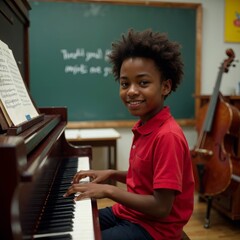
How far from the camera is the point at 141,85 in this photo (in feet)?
3.67

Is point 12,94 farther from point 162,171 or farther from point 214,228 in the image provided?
point 214,228

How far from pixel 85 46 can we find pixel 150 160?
224cm

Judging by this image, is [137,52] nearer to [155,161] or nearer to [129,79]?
[129,79]

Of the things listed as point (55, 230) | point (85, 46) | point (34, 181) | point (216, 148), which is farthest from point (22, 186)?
point (85, 46)

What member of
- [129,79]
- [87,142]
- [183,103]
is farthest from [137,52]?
[183,103]

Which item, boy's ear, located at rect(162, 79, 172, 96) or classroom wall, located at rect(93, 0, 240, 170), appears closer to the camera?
boy's ear, located at rect(162, 79, 172, 96)

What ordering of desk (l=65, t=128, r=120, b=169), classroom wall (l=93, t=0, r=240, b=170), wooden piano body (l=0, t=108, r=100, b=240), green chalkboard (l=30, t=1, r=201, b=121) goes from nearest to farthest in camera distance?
wooden piano body (l=0, t=108, r=100, b=240), desk (l=65, t=128, r=120, b=169), green chalkboard (l=30, t=1, r=201, b=121), classroom wall (l=93, t=0, r=240, b=170)

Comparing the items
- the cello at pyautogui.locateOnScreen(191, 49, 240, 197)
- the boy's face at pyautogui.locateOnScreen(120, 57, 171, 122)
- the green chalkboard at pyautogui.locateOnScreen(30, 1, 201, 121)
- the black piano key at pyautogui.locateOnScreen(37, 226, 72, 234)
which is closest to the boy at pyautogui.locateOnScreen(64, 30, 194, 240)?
the boy's face at pyautogui.locateOnScreen(120, 57, 171, 122)

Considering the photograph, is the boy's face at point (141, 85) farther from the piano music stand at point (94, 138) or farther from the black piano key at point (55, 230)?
the piano music stand at point (94, 138)

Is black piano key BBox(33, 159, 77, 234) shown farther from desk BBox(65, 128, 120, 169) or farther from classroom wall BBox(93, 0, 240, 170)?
classroom wall BBox(93, 0, 240, 170)

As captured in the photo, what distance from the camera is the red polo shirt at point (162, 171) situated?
3.15ft

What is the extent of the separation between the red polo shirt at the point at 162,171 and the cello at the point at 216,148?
1177 mm

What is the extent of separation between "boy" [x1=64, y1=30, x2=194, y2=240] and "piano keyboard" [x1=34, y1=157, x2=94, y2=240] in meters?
0.05

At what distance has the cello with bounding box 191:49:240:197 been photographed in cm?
219
